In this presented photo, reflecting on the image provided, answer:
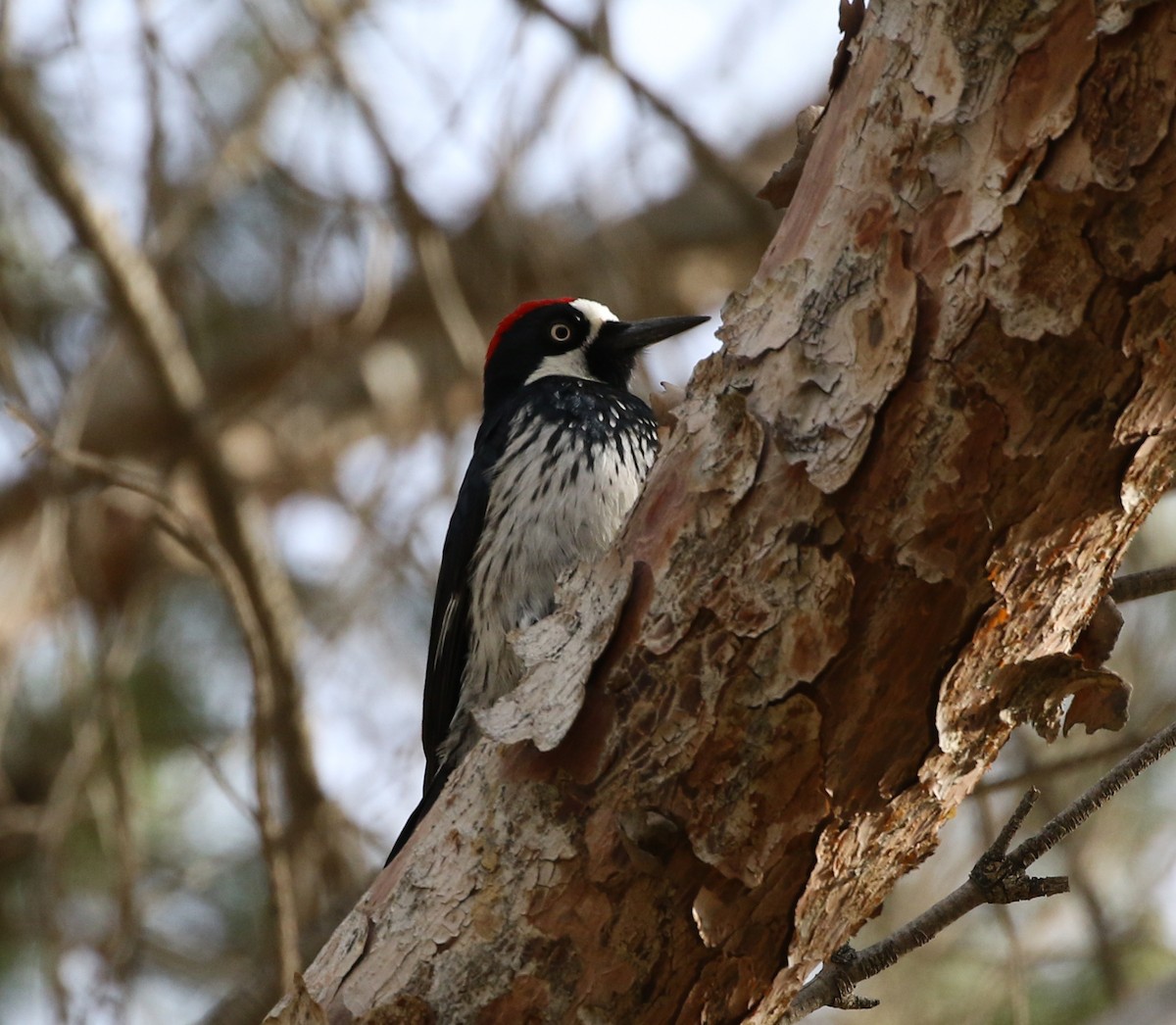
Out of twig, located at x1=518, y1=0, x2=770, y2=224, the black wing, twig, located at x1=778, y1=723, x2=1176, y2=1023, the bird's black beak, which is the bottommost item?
twig, located at x1=778, y1=723, x2=1176, y2=1023

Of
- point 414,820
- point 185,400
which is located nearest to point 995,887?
point 414,820

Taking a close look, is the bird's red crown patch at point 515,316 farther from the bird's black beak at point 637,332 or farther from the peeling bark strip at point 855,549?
the peeling bark strip at point 855,549

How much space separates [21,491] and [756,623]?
4789 mm

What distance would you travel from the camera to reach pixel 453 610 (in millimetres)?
3438

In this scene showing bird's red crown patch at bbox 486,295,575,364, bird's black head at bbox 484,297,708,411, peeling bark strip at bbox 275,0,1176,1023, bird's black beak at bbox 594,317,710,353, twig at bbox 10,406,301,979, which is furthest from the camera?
bird's red crown patch at bbox 486,295,575,364

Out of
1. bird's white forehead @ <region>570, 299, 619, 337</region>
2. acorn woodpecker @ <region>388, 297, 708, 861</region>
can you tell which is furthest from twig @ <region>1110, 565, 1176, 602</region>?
bird's white forehead @ <region>570, 299, 619, 337</region>

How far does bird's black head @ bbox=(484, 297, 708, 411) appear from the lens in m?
4.09

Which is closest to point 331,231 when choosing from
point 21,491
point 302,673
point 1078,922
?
point 302,673

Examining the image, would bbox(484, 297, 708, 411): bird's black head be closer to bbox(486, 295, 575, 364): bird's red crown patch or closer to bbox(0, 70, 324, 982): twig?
bbox(486, 295, 575, 364): bird's red crown patch

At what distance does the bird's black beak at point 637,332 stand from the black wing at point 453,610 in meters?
0.49

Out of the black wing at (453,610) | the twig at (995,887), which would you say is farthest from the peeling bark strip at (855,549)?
the black wing at (453,610)

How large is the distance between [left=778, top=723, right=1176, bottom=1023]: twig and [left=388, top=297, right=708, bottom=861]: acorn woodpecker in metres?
1.21

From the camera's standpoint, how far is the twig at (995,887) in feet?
6.18

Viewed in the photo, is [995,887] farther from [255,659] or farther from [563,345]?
[563,345]
